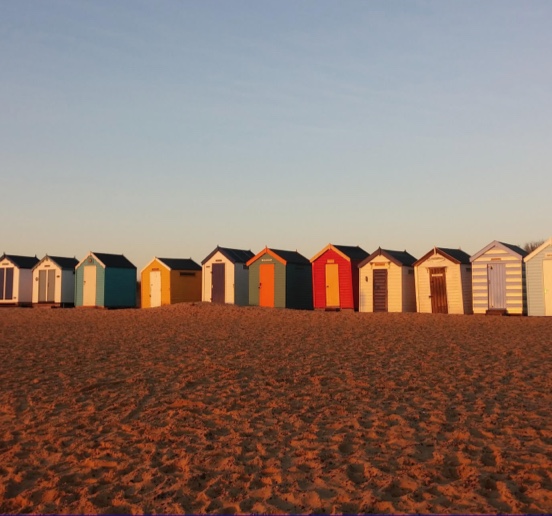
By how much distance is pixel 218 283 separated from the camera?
115ft

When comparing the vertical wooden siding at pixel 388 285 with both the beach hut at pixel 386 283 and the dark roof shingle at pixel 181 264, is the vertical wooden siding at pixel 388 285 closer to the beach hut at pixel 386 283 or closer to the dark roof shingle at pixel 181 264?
the beach hut at pixel 386 283

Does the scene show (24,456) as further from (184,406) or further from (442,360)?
(442,360)

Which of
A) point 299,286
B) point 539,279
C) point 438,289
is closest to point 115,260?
point 299,286

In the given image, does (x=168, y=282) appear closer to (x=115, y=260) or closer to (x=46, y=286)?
(x=115, y=260)

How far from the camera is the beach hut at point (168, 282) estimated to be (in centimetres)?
3634

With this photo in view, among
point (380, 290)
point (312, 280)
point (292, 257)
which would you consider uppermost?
point (292, 257)

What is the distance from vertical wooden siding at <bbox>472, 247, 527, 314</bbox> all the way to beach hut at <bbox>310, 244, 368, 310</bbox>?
622 cm

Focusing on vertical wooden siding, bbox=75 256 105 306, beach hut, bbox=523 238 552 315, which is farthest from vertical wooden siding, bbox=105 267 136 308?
beach hut, bbox=523 238 552 315

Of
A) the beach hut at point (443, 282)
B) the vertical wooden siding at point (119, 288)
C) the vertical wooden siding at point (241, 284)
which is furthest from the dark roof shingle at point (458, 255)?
the vertical wooden siding at point (119, 288)

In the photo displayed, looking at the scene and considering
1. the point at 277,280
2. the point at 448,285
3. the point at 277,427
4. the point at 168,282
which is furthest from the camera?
Result: the point at 168,282

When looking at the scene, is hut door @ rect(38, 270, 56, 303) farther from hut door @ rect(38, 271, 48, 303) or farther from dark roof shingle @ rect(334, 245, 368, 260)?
dark roof shingle @ rect(334, 245, 368, 260)

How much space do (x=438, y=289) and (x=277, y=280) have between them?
8400 mm

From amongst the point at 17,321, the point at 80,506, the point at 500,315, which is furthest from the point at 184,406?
the point at 500,315

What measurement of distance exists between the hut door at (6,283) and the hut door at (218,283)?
1486 centimetres
